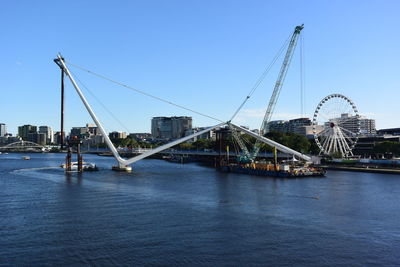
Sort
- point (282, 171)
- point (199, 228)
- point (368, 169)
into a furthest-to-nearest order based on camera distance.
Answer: point (368, 169)
point (282, 171)
point (199, 228)

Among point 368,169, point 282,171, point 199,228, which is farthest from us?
point 368,169

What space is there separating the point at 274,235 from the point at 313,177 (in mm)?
40212

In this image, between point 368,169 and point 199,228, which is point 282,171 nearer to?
point 368,169

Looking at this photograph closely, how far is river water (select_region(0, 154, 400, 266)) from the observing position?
19.4m

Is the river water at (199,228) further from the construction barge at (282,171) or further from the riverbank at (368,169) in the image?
the riverbank at (368,169)

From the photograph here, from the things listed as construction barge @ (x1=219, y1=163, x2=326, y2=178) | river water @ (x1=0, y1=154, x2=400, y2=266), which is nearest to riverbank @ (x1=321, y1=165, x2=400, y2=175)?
construction barge @ (x1=219, y1=163, x2=326, y2=178)

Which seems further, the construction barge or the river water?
the construction barge

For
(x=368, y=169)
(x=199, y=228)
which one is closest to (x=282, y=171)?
(x=368, y=169)

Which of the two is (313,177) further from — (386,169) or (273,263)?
(273,263)

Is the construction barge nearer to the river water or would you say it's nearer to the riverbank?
the riverbank

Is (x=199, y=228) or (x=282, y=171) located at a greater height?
(x=282, y=171)

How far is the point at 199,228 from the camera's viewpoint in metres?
24.9

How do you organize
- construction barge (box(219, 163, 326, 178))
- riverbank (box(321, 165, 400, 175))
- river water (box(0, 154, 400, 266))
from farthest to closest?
riverbank (box(321, 165, 400, 175))
construction barge (box(219, 163, 326, 178))
river water (box(0, 154, 400, 266))

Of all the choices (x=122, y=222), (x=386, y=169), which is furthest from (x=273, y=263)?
(x=386, y=169)
